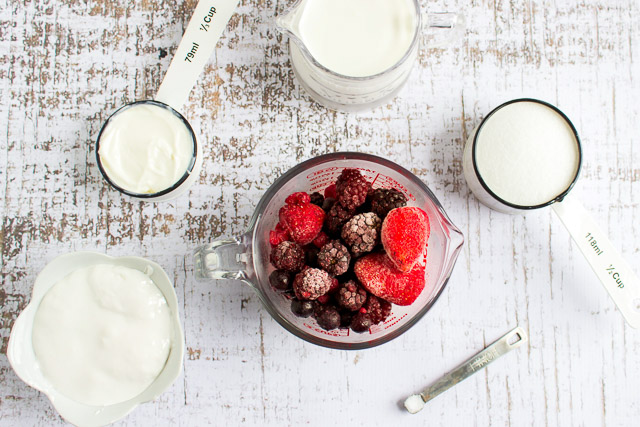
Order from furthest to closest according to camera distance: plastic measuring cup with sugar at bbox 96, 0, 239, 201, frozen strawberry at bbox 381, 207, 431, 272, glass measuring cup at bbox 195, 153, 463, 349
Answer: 1. plastic measuring cup with sugar at bbox 96, 0, 239, 201
2. glass measuring cup at bbox 195, 153, 463, 349
3. frozen strawberry at bbox 381, 207, 431, 272

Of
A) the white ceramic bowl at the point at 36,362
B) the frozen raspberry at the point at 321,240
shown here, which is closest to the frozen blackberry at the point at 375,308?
the frozen raspberry at the point at 321,240

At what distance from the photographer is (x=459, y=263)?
3.71 feet

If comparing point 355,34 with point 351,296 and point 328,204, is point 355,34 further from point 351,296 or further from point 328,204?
point 351,296

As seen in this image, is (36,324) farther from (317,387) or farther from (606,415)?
(606,415)

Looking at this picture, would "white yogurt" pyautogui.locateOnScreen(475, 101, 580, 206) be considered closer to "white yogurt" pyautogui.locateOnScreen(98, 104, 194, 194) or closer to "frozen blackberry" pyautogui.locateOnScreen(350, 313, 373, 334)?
"frozen blackberry" pyautogui.locateOnScreen(350, 313, 373, 334)

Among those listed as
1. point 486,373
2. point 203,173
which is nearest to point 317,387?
point 486,373

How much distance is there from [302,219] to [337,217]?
0.06 m

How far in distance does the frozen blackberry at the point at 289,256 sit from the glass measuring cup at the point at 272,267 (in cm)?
7


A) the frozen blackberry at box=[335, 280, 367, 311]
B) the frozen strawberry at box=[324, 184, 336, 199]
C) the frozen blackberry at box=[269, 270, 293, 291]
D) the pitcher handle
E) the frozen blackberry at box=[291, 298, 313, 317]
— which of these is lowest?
the frozen blackberry at box=[291, 298, 313, 317]

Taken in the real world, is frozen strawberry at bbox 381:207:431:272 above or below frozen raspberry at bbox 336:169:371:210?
below

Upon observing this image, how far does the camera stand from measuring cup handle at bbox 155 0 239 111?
113 cm

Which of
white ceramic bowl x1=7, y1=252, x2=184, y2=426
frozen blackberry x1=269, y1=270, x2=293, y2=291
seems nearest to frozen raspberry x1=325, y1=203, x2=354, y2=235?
frozen blackberry x1=269, y1=270, x2=293, y2=291

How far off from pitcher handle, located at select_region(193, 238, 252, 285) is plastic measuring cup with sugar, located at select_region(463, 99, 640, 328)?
1.52ft

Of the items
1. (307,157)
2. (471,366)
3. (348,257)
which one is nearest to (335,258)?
(348,257)
